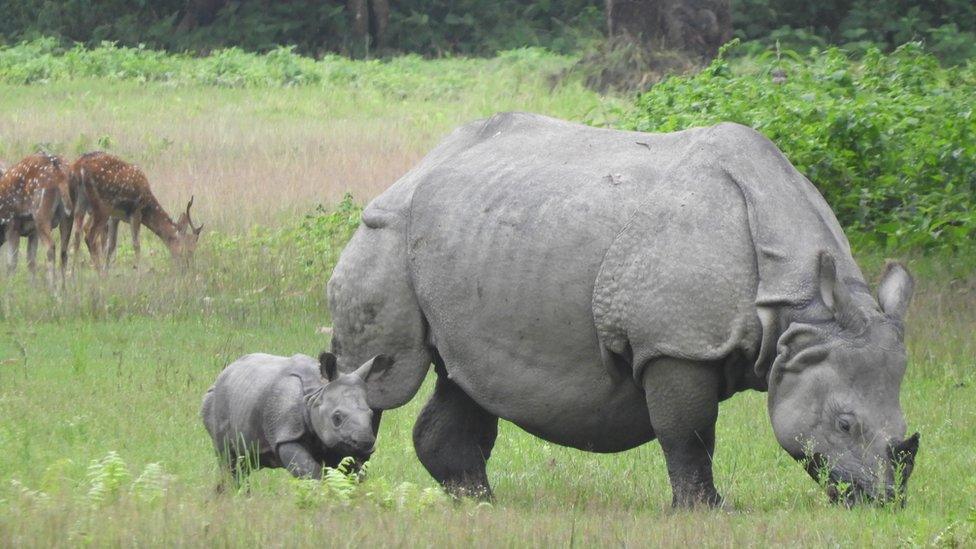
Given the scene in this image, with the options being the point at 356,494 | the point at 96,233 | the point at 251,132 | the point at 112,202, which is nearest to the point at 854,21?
the point at 251,132

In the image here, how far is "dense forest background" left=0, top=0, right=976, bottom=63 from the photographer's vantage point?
42438 millimetres

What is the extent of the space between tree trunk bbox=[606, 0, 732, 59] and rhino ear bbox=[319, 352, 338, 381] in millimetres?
18916

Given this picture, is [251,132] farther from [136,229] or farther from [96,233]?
[96,233]

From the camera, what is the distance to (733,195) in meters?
7.52

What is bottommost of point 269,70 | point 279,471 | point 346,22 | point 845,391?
point 346,22

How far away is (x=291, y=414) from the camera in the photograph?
8.38 meters

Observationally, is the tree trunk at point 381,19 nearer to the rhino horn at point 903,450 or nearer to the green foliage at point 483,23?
the green foliage at point 483,23

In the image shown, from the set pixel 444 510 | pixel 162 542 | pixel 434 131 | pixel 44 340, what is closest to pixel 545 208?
pixel 444 510

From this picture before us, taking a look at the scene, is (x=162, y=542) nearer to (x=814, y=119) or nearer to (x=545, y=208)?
(x=545, y=208)

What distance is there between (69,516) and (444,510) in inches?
66.9

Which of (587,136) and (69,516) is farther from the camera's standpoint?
(587,136)

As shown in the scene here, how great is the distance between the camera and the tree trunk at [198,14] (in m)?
47.1

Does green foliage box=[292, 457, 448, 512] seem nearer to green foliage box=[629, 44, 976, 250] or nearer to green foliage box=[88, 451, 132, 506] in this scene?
green foliage box=[88, 451, 132, 506]

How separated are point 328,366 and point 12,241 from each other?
37.2 ft
